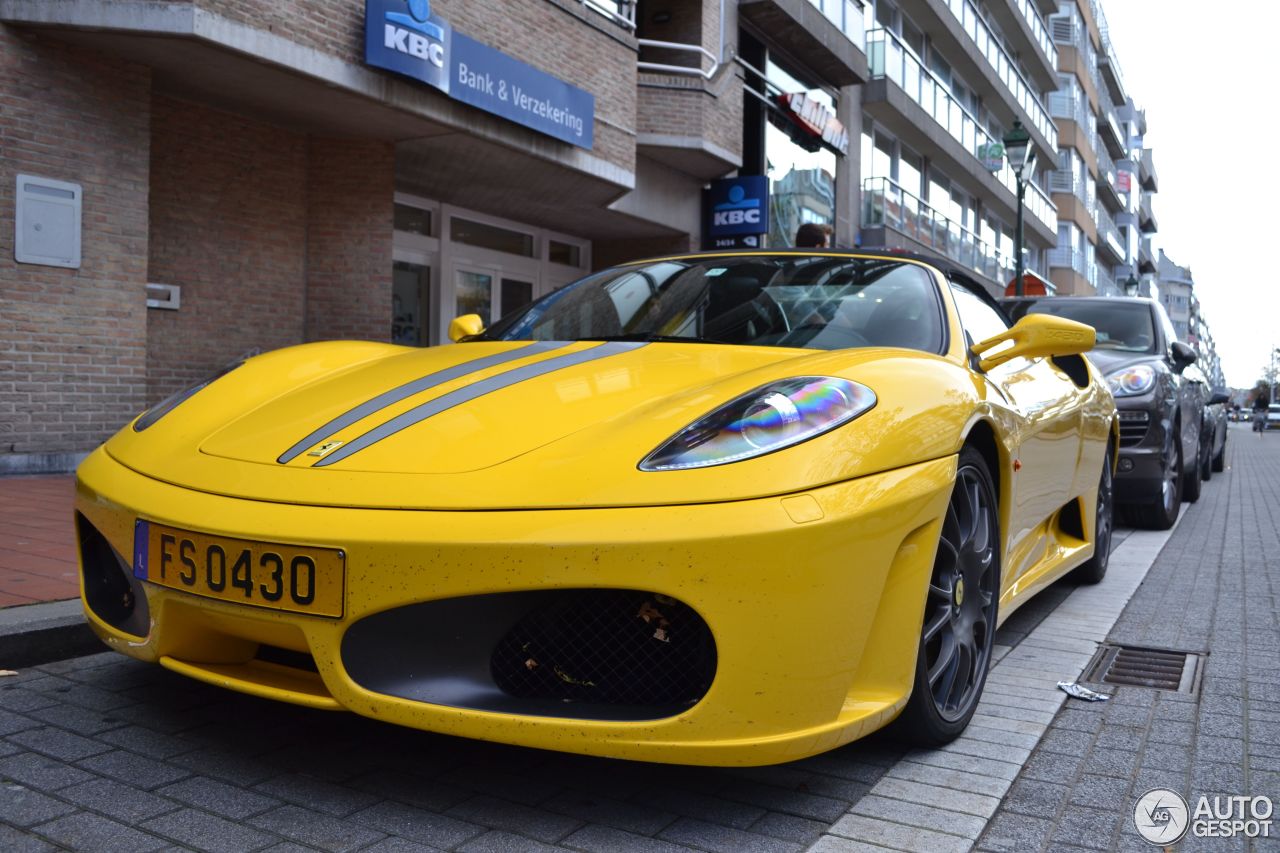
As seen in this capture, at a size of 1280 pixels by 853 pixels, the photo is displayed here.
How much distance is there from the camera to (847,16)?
18.7 metres

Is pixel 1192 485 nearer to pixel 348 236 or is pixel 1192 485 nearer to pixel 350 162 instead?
pixel 348 236

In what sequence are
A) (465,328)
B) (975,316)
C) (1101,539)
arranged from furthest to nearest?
(1101,539), (465,328), (975,316)

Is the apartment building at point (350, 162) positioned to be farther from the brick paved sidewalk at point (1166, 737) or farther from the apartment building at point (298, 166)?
the brick paved sidewalk at point (1166, 737)

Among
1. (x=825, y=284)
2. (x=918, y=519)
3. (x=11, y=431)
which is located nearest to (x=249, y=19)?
(x=11, y=431)

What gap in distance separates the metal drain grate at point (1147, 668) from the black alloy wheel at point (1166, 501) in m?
3.48

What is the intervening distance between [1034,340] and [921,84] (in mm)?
20578

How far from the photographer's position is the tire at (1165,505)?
689cm

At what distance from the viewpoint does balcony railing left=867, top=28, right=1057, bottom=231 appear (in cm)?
2044

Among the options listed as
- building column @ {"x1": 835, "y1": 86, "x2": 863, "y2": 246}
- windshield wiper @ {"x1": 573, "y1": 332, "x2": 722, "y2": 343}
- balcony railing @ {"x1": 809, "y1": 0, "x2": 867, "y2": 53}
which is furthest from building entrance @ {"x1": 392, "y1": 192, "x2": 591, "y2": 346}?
→ windshield wiper @ {"x1": 573, "y1": 332, "x2": 722, "y2": 343}

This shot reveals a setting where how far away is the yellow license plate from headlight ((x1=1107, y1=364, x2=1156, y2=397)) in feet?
19.8

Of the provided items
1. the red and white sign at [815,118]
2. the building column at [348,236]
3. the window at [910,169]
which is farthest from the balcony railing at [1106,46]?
the building column at [348,236]

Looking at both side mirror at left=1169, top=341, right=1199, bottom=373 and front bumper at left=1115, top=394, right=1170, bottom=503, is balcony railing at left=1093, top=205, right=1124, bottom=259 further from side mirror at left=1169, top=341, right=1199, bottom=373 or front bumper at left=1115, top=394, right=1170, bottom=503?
front bumper at left=1115, top=394, right=1170, bottom=503

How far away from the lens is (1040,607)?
4426 mm

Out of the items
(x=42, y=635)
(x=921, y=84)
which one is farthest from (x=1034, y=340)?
(x=921, y=84)
